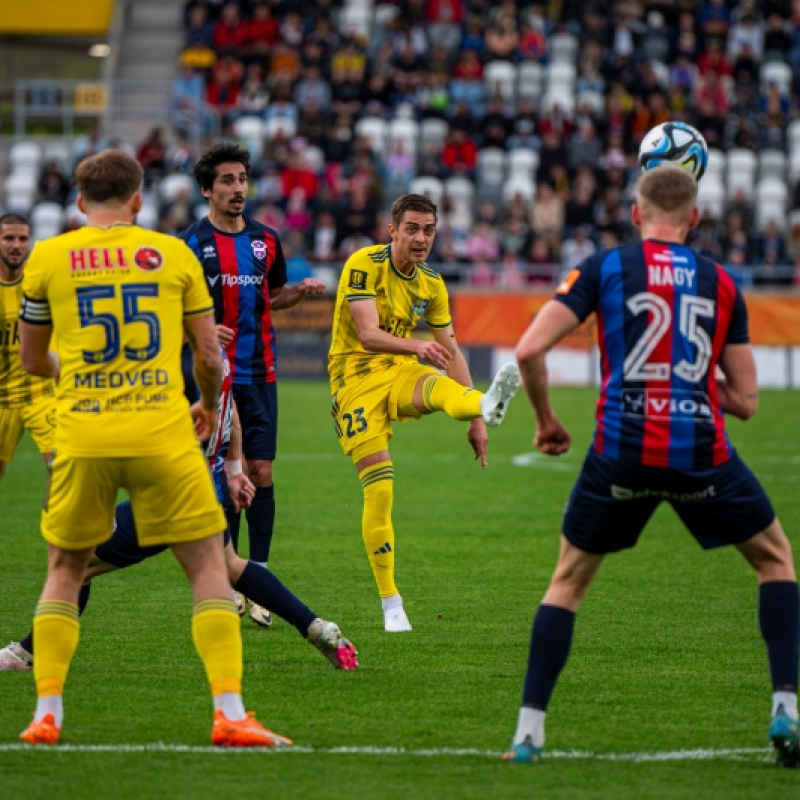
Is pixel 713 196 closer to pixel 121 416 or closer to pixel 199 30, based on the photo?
pixel 199 30

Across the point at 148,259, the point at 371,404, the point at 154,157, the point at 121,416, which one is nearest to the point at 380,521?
the point at 371,404

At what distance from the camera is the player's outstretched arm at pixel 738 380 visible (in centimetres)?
541

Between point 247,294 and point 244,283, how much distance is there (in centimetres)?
7

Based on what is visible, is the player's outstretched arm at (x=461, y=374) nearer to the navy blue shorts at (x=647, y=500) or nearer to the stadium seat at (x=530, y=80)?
the navy blue shorts at (x=647, y=500)

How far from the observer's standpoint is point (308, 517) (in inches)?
481

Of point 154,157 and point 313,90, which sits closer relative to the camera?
point 154,157

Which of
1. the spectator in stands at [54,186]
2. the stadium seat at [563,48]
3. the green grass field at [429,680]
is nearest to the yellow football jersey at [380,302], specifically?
the green grass field at [429,680]

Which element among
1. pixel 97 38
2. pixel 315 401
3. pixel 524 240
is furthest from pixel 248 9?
pixel 315 401

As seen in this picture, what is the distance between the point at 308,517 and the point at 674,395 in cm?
726

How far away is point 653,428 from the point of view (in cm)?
522

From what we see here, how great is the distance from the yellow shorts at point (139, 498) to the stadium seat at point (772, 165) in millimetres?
26101

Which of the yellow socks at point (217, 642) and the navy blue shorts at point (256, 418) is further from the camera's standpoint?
the navy blue shorts at point (256, 418)

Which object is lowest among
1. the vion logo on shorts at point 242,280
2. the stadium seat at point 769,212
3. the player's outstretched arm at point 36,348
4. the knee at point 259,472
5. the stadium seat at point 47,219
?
the knee at point 259,472

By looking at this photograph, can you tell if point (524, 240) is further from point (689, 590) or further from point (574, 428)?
point (689, 590)
